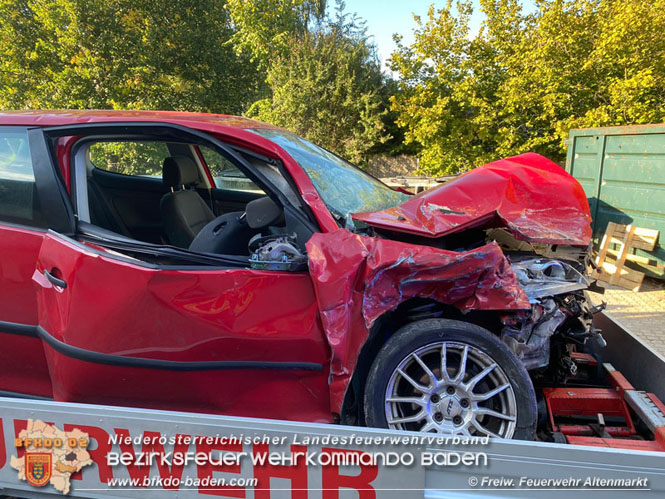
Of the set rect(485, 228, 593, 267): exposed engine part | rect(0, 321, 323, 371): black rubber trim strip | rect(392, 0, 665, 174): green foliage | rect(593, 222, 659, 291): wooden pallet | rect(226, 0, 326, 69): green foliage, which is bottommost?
rect(593, 222, 659, 291): wooden pallet

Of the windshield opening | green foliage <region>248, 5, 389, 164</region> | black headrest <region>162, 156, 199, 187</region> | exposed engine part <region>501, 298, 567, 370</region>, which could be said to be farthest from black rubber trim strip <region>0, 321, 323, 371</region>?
green foliage <region>248, 5, 389, 164</region>

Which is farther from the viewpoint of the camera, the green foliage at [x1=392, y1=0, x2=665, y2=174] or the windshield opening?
the green foliage at [x1=392, y1=0, x2=665, y2=174]

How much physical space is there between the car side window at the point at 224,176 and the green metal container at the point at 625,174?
5924 millimetres

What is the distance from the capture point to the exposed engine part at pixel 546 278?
88.0 inches

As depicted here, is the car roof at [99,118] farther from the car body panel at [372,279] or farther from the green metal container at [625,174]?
the green metal container at [625,174]

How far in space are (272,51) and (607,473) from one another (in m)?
18.8

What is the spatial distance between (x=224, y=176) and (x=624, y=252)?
19.4 ft

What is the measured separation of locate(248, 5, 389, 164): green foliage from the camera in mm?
14984

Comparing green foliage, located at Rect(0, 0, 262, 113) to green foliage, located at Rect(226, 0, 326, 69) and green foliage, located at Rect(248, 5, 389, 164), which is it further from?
green foliage, located at Rect(248, 5, 389, 164)

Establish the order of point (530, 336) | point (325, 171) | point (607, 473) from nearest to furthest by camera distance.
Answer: point (607, 473) → point (530, 336) → point (325, 171)

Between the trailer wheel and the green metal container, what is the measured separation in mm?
5890

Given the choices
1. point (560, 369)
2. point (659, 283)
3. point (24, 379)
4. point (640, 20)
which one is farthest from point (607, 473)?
point (640, 20)

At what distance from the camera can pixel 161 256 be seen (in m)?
2.20

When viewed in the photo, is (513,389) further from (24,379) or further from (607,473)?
(24,379)
